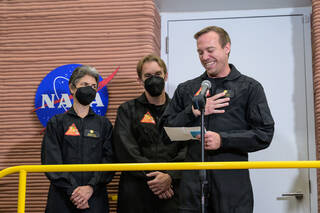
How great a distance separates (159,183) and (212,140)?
33.5 inches

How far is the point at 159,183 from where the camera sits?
3295mm

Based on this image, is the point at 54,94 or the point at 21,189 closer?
the point at 21,189

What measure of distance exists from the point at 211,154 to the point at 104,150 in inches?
46.6

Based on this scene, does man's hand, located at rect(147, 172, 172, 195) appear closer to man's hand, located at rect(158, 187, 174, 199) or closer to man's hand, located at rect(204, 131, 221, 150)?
man's hand, located at rect(158, 187, 174, 199)

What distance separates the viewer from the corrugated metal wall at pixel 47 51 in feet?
14.6

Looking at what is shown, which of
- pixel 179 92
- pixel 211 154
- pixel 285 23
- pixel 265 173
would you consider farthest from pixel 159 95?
pixel 285 23

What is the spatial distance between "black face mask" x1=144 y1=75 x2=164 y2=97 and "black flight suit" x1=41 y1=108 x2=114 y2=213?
1.70 ft

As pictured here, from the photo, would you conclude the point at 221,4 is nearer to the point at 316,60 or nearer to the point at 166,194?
the point at 316,60

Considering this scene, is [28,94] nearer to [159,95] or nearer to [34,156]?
[34,156]

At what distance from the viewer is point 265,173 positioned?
4336 millimetres

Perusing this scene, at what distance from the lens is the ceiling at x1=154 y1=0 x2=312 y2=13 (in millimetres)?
4613

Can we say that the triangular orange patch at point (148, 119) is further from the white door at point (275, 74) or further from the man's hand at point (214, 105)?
the white door at point (275, 74)

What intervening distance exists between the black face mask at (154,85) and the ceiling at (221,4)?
147 cm

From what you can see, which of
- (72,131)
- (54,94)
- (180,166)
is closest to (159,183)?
(72,131)
